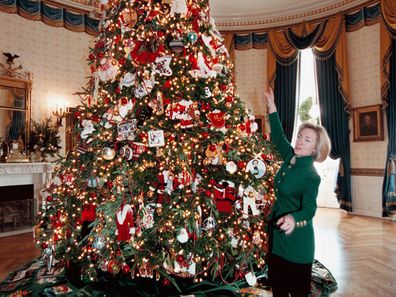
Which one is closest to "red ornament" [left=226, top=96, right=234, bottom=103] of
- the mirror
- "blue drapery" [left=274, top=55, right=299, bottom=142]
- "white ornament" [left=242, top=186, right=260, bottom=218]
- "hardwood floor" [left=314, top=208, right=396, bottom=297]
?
"white ornament" [left=242, top=186, right=260, bottom=218]

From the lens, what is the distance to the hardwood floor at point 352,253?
3.00 metres

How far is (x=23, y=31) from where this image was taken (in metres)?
6.10

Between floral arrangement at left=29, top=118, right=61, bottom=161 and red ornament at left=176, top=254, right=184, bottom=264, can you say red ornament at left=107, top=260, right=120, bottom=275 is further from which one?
floral arrangement at left=29, top=118, right=61, bottom=161

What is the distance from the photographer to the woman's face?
1919 mm

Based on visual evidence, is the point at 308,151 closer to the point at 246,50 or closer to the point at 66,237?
the point at 66,237

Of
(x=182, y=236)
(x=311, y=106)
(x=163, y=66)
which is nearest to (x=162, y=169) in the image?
(x=182, y=236)

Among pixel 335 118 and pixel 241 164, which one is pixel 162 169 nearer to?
pixel 241 164

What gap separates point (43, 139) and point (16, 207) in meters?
1.31

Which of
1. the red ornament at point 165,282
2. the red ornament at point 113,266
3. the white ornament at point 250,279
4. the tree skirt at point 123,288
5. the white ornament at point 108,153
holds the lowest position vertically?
the tree skirt at point 123,288

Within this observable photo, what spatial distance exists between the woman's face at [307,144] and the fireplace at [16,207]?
522 centimetres

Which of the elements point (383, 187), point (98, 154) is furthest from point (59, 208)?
point (383, 187)

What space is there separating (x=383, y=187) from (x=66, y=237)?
5.99m

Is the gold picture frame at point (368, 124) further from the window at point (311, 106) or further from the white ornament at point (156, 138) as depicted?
the white ornament at point (156, 138)

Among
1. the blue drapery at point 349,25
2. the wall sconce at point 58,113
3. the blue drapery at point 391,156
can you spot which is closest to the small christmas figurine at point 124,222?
the wall sconce at point 58,113
